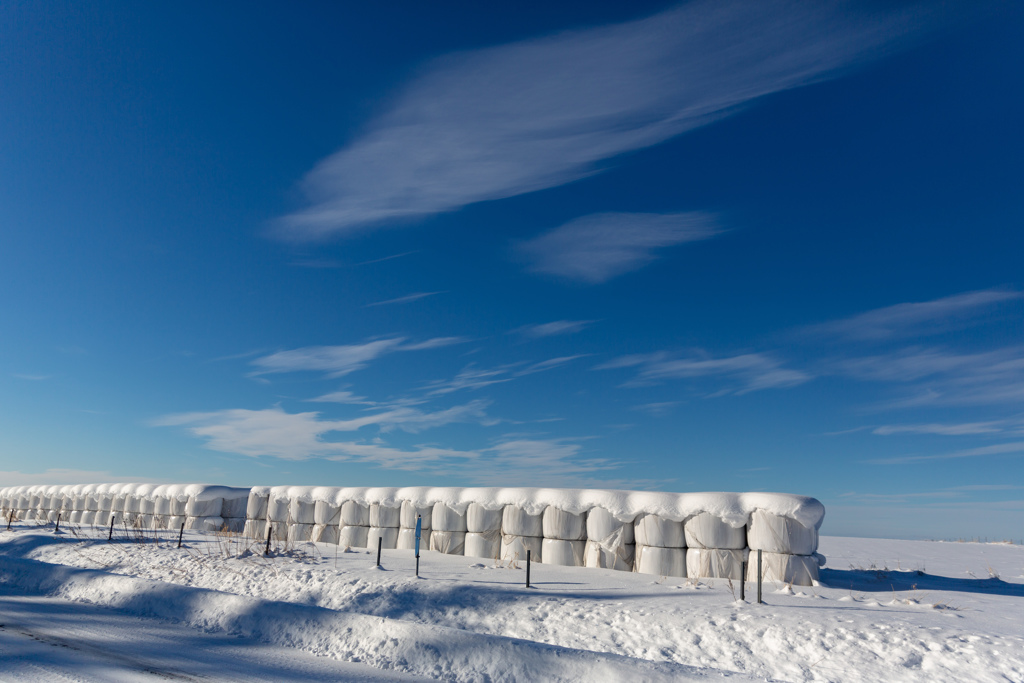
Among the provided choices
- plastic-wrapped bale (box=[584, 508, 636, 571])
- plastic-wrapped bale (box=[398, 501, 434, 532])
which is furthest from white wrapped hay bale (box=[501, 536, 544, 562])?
plastic-wrapped bale (box=[398, 501, 434, 532])

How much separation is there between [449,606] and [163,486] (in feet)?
57.7

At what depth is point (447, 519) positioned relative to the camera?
47.8 ft

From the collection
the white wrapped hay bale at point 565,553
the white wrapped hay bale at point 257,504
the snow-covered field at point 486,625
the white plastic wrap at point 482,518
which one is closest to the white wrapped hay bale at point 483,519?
the white plastic wrap at point 482,518

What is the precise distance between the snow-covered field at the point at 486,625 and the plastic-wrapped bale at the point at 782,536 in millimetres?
836

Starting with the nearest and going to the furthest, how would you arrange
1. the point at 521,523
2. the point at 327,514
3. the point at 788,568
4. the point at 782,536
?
the point at 788,568 < the point at 782,536 < the point at 521,523 < the point at 327,514

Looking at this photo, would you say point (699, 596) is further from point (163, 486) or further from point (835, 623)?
point (163, 486)

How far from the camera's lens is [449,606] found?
9.64 m

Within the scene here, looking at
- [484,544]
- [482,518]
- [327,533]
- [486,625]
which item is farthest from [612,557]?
[327,533]

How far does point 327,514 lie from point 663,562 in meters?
9.43

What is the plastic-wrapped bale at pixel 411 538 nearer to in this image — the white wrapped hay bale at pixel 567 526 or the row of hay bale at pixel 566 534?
the row of hay bale at pixel 566 534

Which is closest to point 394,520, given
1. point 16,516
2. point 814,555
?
point 814,555

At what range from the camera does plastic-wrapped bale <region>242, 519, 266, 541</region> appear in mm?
18594

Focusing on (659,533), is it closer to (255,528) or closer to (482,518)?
(482,518)

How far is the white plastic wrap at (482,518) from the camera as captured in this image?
1395 centimetres
